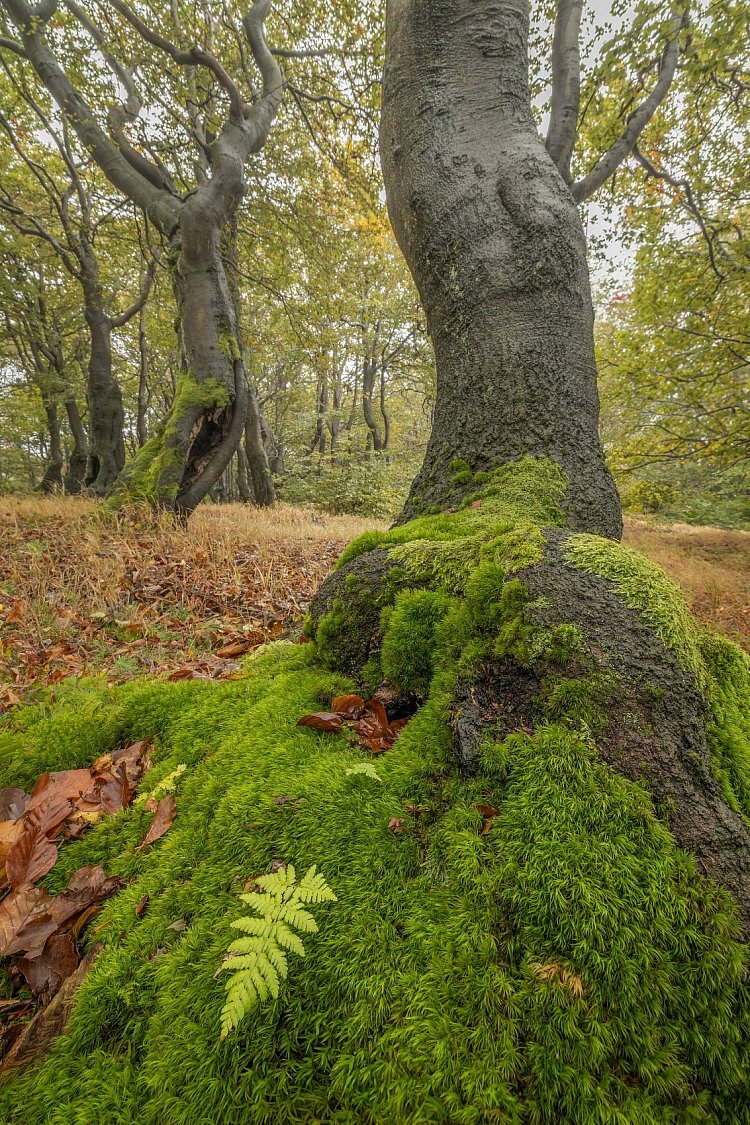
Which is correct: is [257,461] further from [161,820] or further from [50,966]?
[50,966]

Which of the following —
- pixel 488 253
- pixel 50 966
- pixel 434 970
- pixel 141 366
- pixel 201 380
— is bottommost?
pixel 50 966

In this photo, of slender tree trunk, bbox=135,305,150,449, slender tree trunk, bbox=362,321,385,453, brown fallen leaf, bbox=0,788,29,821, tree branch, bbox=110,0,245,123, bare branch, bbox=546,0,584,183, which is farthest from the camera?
slender tree trunk, bbox=362,321,385,453

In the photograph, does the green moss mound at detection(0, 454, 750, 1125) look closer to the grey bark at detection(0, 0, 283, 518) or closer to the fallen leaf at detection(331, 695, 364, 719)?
the fallen leaf at detection(331, 695, 364, 719)

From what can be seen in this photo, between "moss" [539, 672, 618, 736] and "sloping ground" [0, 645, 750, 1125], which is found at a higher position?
"moss" [539, 672, 618, 736]

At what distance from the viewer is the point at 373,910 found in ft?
3.52

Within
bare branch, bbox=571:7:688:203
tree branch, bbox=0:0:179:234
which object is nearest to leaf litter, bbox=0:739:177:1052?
bare branch, bbox=571:7:688:203

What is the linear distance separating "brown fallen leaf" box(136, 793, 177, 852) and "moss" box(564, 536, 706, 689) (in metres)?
1.67

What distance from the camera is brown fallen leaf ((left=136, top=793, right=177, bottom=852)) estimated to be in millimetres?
1493

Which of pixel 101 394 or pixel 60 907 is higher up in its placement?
pixel 101 394

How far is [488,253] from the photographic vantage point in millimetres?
2830

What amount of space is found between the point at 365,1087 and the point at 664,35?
8.23 m

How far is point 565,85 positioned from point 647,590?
18.5 ft

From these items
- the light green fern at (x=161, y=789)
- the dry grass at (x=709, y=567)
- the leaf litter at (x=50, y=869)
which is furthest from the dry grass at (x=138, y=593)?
the dry grass at (x=709, y=567)

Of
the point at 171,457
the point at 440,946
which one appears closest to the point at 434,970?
the point at 440,946
